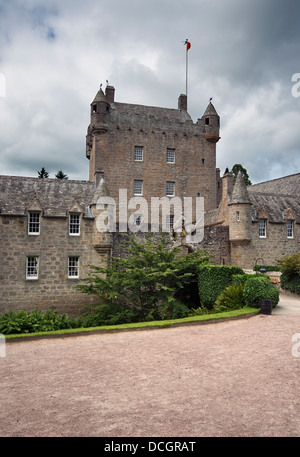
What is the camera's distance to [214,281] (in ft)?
63.5

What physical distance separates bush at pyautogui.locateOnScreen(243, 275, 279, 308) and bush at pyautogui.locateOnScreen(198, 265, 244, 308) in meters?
2.34

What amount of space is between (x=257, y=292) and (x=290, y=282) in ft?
22.6

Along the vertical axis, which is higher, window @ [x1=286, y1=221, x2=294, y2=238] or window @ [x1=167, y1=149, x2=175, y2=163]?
window @ [x1=167, y1=149, x2=175, y2=163]

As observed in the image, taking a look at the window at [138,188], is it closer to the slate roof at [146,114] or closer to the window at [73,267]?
the slate roof at [146,114]

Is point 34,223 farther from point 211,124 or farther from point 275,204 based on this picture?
point 211,124

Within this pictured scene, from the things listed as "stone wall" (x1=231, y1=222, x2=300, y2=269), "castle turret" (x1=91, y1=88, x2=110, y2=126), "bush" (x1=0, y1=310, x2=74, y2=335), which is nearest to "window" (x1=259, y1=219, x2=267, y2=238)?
"stone wall" (x1=231, y1=222, x2=300, y2=269)

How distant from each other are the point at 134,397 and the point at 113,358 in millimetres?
3199

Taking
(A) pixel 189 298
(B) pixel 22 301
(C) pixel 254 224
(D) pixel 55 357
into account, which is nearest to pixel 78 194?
(B) pixel 22 301

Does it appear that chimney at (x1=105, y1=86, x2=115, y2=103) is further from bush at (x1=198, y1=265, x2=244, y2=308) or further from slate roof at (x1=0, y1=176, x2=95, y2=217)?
bush at (x1=198, y1=265, x2=244, y2=308)

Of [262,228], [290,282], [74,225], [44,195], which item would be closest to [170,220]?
[262,228]

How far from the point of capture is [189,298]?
21.8 metres

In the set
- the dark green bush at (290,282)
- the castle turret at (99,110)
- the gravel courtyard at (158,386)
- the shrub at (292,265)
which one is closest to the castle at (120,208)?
the castle turret at (99,110)

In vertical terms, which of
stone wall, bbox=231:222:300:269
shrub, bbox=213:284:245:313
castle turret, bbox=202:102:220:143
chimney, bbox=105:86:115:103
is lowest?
shrub, bbox=213:284:245:313

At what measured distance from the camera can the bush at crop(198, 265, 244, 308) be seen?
1914cm
